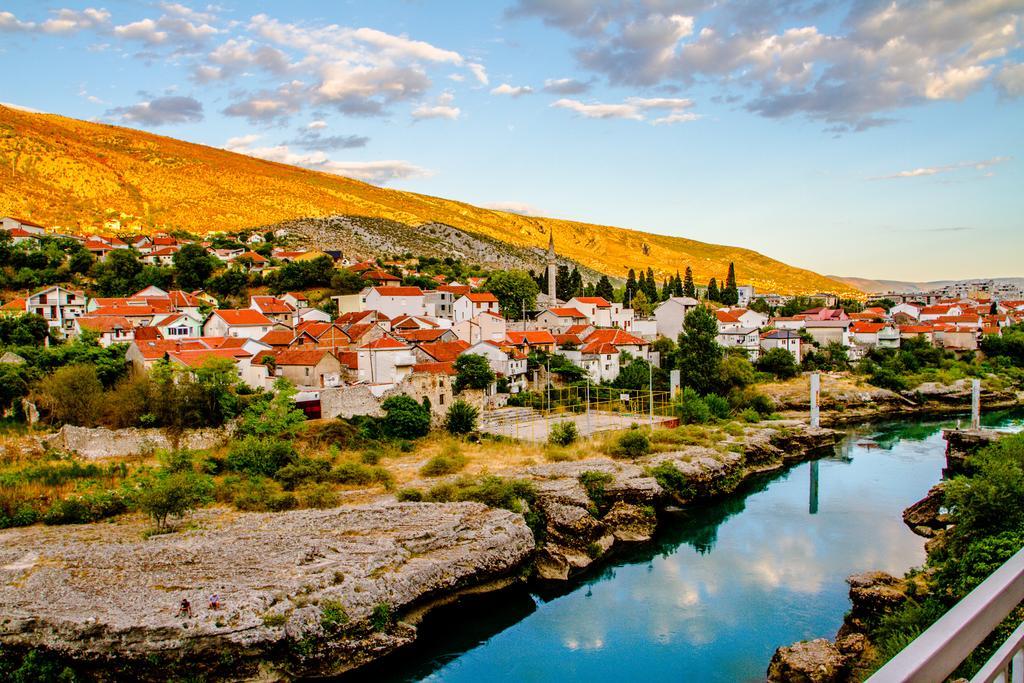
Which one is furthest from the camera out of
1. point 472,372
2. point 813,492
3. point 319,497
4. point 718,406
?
point 718,406

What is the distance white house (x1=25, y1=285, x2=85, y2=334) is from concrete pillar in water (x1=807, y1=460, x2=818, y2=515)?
1159 inches

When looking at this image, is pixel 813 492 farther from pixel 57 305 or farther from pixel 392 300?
pixel 57 305

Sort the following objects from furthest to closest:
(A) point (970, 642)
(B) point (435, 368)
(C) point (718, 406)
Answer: (C) point (718, 406) → (B) point (435, 368) → (A) point (970, 642)

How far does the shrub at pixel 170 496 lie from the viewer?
48.2 ft

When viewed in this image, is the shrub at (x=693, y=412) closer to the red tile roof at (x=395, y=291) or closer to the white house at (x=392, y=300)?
the white house at (x=392, y=300)

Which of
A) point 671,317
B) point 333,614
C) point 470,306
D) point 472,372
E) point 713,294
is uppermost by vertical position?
point 713,294

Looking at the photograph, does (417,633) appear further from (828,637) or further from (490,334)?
(490,334)

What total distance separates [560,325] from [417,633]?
27840 mm

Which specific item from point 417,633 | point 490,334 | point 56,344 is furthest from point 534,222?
point 417,633

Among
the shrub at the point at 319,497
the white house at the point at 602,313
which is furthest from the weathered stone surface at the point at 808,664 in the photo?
the white house at the point at 602,313

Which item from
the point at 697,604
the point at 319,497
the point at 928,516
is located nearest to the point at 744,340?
the point at 928,516

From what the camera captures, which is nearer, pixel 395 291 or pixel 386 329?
pixel 386 329

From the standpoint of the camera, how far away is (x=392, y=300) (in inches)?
1405

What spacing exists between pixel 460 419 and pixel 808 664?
1464cm
